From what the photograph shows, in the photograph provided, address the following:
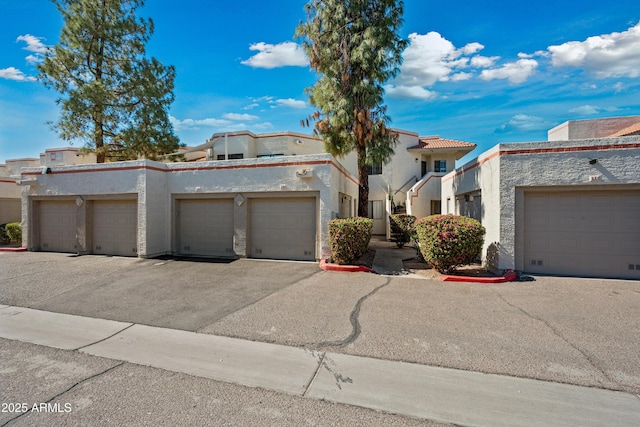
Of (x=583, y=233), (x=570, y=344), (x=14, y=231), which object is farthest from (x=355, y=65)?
(x=14, y=231)

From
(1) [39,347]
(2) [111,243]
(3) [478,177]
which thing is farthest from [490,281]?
(2) [111,243]

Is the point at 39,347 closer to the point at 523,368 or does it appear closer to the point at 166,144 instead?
the point at 523,368

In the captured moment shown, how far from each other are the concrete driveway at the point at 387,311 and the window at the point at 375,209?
13.3 m

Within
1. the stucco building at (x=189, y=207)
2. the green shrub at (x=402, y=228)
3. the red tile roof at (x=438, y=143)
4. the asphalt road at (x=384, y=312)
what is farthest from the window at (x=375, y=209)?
the asphalt road at (x=384, y=312)

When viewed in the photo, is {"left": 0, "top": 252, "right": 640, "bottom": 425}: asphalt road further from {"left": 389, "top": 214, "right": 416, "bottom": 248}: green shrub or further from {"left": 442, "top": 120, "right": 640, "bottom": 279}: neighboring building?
{"left": 389, "top": 214, "right": 416, "bottom": 248}: green shrub

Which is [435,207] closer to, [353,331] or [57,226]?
[353,331]

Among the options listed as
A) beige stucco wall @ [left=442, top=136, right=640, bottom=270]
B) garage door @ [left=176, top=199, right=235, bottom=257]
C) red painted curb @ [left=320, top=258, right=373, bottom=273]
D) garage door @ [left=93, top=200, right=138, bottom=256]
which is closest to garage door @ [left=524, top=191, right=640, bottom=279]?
beige stucco wall @ [left=442, top=136, right=640, bottom=270]

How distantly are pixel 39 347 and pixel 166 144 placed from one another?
16.1 m

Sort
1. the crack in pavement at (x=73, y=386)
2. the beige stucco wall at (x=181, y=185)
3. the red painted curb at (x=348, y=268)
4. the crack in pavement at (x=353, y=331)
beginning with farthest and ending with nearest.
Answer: the beige stucco wall at (x=181, y=185)
the red painted curb at (x=348, y=268)
the crack in pavement at (x=353, y=331)
the crack in pavement at (x=73, y=386)

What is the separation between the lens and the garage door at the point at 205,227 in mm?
11531

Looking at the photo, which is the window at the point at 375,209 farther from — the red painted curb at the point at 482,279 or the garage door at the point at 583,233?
the red painted curb at the point at 482,279

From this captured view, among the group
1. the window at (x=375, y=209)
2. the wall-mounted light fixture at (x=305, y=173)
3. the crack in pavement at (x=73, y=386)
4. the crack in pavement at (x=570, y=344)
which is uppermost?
the wall-mounted light fixture at (x=305, y=173)

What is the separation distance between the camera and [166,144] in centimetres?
1822

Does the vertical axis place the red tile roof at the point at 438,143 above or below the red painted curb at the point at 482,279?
above
